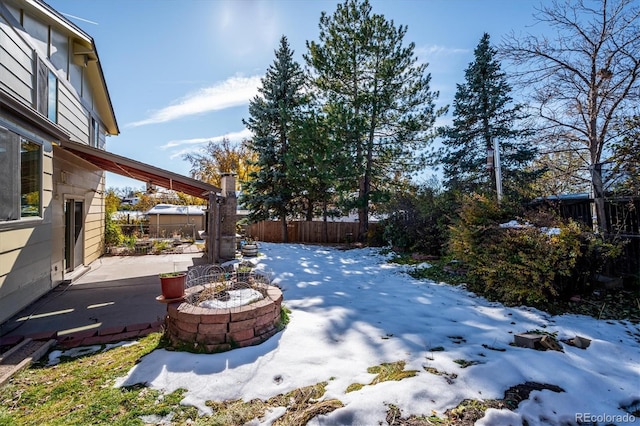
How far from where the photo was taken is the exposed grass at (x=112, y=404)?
2.00 m

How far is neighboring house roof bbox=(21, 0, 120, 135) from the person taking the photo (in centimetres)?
537

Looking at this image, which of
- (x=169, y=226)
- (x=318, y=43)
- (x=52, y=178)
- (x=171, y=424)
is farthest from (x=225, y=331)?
(x=169, y=226)

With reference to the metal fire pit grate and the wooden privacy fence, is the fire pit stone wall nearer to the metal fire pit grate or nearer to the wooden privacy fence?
the metal fire pit grate

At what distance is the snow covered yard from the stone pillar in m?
3.69

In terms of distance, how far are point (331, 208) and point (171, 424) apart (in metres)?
16.1

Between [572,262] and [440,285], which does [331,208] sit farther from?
[572,262]

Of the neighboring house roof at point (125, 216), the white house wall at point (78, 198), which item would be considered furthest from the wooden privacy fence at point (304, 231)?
the neighboring house roof at point (125, 216)

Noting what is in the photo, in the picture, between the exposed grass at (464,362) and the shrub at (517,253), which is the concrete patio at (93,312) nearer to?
the exposed grass at (464,362)

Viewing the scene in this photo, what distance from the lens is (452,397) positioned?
2.07m

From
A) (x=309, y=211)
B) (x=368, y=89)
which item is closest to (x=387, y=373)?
(x=368, y=89)

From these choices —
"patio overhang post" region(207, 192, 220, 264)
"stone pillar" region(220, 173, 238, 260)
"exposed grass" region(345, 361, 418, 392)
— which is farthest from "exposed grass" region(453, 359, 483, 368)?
"stone pillar" region(220, 173, 238, 260)

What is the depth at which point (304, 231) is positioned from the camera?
15.8m

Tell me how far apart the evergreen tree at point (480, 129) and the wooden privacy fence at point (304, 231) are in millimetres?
5645

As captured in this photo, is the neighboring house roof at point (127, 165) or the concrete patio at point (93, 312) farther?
the neighboring house roof at point (127, 165)
